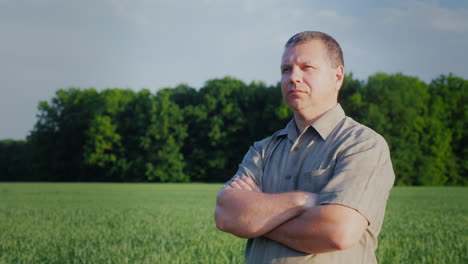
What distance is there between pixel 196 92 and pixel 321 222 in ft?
247

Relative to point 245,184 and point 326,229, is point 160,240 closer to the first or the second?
point 245,184

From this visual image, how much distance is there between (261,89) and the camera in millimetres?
75562

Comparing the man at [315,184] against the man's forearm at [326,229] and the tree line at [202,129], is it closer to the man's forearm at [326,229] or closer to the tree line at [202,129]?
the man's forearm at [326,229]

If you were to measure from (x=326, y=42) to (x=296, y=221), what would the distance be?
119 centimetres

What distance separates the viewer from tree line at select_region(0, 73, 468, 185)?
62.7 m

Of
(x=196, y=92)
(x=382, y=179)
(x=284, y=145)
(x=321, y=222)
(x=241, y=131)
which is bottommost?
(x=321, y=222)

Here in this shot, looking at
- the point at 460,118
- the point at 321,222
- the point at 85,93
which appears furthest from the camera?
the point at 85,93

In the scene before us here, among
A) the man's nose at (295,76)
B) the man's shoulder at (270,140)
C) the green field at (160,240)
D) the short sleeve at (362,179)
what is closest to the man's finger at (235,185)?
the man's shoulder at (270,140)

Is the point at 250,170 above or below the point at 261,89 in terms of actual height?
below

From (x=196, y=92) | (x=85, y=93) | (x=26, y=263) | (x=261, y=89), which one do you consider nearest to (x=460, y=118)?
(x=261, y=89)

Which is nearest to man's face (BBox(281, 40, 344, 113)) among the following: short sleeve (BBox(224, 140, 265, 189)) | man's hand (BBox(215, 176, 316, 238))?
short sleeve (BBox(224, 140, 265, 189))

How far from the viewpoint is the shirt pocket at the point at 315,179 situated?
9.76 ft

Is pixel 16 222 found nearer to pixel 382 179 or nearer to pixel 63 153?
pixel 382 179

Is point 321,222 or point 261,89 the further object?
point 261,89
